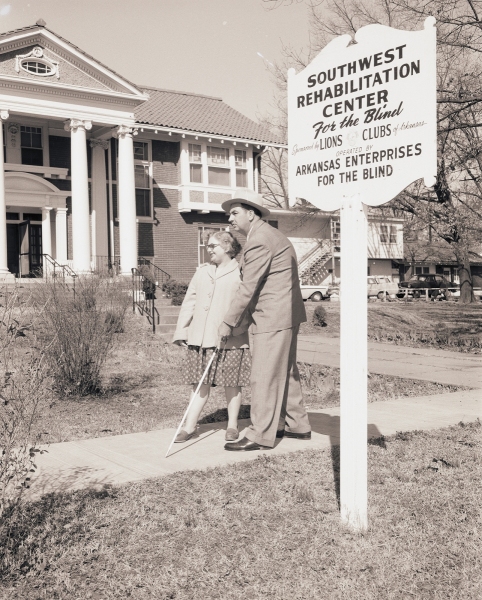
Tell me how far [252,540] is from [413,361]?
348 inches

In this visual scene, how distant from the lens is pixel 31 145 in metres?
25.0

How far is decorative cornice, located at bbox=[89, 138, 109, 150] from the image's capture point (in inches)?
1021

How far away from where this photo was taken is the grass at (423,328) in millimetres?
15711

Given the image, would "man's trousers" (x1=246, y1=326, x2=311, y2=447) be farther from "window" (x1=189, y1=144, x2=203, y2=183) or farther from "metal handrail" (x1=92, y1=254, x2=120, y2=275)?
"window" (x1=189, y1=144, x2=203, y2=183)

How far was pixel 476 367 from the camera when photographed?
11539 millimetres

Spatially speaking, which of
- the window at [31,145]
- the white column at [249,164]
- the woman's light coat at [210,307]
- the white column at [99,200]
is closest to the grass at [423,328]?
the white column at [249,164]

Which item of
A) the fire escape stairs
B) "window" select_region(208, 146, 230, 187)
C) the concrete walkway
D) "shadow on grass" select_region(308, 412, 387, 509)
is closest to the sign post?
"shadow on grass" select_region(308, 412, 387, 509)

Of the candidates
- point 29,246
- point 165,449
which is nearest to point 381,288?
point 29,246

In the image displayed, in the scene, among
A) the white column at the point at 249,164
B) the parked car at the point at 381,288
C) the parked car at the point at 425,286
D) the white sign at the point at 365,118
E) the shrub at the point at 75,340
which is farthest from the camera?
the parked car at the point at 425,286

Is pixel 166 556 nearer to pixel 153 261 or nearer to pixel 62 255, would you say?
pixel 62 255

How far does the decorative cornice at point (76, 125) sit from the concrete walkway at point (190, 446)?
16.7 metres

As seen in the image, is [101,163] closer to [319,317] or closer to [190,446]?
[319,317]

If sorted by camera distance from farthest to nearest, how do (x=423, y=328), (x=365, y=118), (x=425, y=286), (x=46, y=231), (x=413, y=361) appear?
(x=425, y=286), (x=46, y=231), (x=423, y=328), (x=413, y=361), (x=365, y=118)

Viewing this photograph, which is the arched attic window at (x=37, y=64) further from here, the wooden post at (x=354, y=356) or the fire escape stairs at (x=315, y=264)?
the fire escape stairs at (x=315, y=264)
